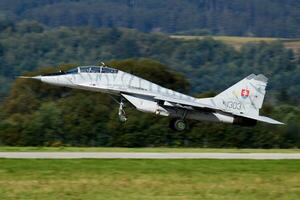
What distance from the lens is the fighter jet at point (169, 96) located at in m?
42.2

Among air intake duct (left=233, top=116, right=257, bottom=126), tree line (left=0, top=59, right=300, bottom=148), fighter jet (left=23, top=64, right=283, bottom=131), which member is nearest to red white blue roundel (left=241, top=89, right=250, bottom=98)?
fighter jet (left=23, top=64, right=283, bottom=131)

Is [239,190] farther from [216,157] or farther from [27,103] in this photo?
Answer: [27,103]

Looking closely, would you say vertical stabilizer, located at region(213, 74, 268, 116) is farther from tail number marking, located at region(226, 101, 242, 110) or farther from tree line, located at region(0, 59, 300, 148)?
tree line, located at region(0, 59, 300, 148)

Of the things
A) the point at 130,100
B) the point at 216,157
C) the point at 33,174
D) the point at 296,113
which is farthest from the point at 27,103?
the point at 33,174

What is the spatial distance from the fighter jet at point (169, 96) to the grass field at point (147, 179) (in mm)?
16537

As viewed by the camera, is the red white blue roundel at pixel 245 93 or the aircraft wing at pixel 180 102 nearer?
the aircraft wing at pixel 180 102

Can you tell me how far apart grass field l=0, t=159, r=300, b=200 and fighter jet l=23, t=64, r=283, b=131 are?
16.5 meters

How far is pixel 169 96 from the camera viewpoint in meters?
43.2

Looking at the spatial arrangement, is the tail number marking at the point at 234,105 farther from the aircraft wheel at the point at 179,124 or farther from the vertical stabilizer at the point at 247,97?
the aircraft wheel at the point at 179,124

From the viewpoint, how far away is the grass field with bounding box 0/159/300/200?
20.0 m

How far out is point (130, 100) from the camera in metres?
42.5

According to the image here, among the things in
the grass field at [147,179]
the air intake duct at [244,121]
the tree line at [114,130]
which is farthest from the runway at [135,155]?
the tree line at [114,130]

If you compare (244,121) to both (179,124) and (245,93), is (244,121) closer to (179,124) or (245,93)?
(245,93)

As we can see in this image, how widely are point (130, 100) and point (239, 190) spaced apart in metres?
22.0
